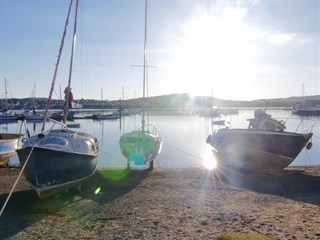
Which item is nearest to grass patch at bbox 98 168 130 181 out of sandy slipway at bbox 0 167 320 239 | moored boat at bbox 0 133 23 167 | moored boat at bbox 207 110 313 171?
sandy slipway at bbox 0 167 320 239

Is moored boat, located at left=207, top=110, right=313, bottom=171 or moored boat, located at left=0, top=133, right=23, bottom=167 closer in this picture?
moored boat, located at left=207, top=110, right=313, bottom=171

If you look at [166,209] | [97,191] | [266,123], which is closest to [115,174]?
[97,191]

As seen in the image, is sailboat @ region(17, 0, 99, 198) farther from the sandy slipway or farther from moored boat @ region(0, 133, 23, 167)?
moored boat @ region(0, 133, 23, 167)

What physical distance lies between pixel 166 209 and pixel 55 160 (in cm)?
345

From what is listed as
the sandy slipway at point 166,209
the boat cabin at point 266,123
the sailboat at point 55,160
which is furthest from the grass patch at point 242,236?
the boat cabin at point 266,123

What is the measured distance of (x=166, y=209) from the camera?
10734 mm

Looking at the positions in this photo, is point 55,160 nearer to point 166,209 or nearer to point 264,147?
point 166,209

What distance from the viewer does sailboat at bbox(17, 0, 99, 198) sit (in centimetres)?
1098

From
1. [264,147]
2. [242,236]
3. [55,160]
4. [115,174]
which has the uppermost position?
[55,160]

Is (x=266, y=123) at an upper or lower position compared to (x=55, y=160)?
upper

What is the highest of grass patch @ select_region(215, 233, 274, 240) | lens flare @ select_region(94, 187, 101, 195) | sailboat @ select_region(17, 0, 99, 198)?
sailboat @ select_region(17, 0, 99, 198)

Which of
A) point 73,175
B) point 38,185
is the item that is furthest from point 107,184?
point 38,185

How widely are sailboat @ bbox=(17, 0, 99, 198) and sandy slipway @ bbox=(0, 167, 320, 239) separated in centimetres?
58

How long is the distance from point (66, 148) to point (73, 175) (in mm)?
872
